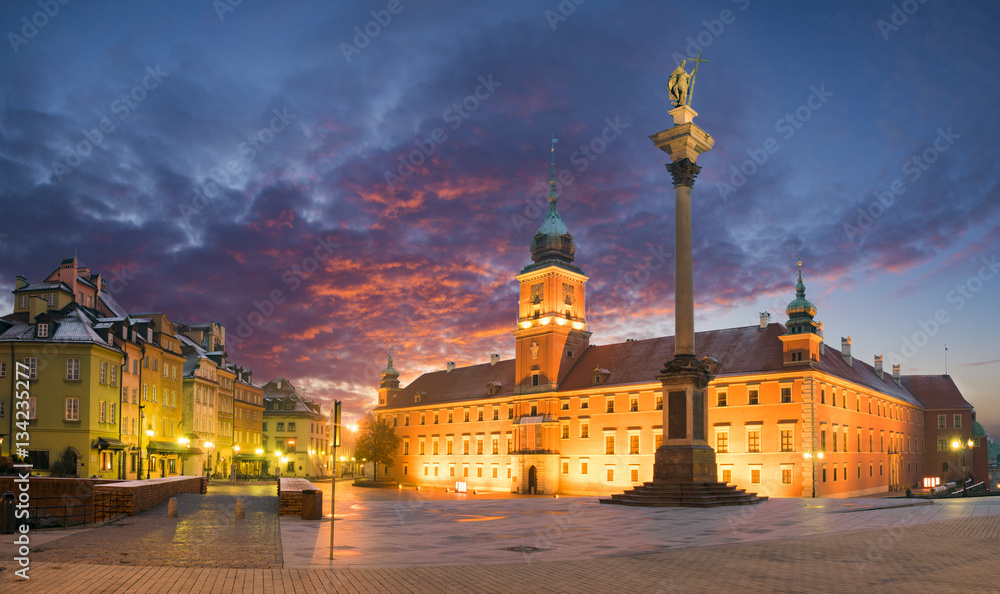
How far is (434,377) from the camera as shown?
4321 inches

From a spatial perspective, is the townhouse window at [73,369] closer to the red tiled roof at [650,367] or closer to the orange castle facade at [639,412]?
the orange castle facade at [639,412]

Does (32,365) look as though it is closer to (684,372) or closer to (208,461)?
(208,461)

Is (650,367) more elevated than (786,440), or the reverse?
(650,367)

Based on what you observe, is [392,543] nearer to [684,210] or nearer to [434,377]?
[684,210]

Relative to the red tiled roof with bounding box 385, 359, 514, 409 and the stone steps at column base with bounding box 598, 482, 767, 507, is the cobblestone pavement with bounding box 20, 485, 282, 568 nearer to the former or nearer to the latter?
the stone steps at column base with bounding box 598, 482, 767, 507

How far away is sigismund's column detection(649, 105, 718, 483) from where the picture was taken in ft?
117

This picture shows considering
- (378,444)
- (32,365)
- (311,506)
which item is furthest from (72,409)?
(378,444)

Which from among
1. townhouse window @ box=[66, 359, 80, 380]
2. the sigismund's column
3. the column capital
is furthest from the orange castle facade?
the column capital

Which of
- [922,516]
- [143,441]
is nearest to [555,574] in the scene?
[922,516]

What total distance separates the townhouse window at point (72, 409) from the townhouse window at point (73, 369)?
1477 mm

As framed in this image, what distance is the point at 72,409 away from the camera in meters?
51.5

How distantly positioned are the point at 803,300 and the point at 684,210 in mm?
34942

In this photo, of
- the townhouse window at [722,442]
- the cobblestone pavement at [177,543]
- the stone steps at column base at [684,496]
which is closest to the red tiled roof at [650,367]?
the townhouse window at [722,442]

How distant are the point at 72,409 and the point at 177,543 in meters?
38.4
